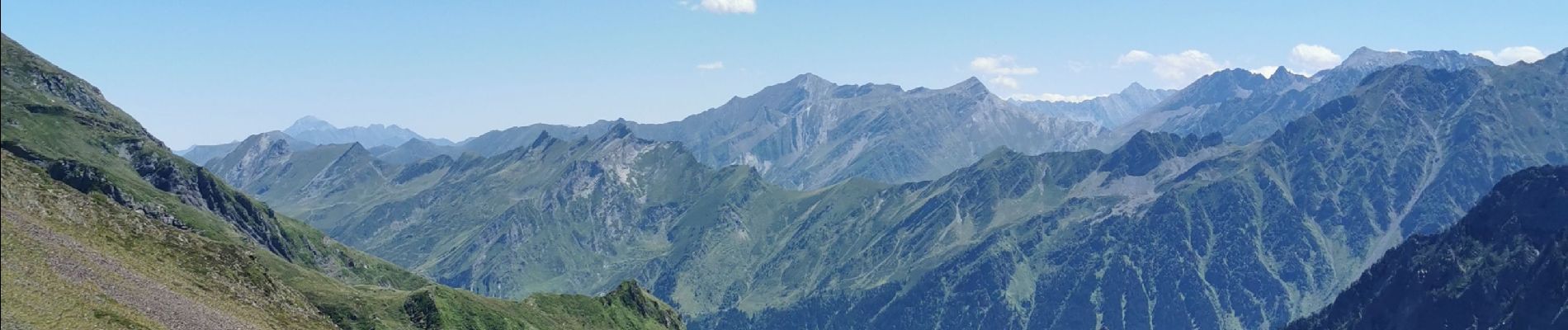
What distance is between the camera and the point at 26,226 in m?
124

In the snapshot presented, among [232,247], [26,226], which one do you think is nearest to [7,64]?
[26,226]

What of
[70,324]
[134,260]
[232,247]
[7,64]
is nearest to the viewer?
[7,64]

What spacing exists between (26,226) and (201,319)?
72.0 feet

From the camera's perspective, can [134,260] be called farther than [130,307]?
Yes

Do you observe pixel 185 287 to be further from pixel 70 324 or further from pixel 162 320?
pixel 70 324

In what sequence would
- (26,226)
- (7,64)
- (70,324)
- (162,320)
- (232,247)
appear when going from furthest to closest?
(232,247)
(162,320)
(26,226)
(70,324)
(7,64)

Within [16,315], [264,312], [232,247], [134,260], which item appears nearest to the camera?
[16,315]

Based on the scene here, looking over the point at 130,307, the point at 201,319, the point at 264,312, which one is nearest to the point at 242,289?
the point at 264,312

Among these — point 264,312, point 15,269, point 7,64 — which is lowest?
point 264,312

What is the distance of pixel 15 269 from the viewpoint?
11250cm

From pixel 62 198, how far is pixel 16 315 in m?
50.8

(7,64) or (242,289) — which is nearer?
(7,64)

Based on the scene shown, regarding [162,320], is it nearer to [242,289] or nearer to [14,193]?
[14,193]

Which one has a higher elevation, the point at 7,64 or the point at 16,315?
the point at 7,64
